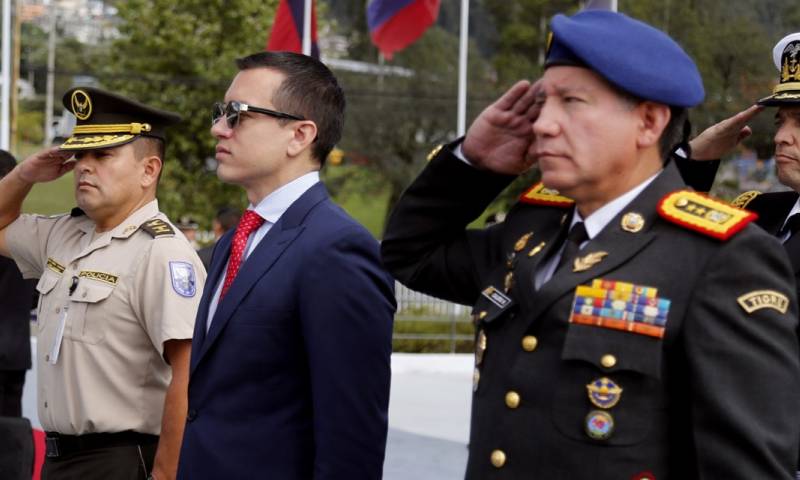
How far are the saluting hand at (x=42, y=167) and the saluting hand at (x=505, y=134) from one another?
229 centimetres

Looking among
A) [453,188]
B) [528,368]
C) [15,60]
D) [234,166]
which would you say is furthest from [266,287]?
[15,60]

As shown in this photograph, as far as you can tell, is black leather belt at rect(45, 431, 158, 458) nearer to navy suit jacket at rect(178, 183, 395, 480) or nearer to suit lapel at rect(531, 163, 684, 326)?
navy suit jacket at rect(178, 183, 395, 480)

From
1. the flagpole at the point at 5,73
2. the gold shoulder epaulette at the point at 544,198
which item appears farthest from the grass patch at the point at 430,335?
the gold shoulder epaulette at the point at 544,198

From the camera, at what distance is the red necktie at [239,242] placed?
3.23 metres

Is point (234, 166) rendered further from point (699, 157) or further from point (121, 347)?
point (699, 157)

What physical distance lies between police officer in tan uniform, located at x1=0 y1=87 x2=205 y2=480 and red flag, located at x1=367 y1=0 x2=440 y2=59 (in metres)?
10.4

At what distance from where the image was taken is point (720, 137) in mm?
3291

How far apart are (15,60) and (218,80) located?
12.3 ft

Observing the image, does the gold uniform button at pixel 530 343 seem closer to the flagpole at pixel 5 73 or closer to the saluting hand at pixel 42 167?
the saluting hand at pixel 42 167

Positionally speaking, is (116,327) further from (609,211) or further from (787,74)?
(787,74)

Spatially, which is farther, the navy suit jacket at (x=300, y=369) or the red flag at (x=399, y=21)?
the red flag at (x=399, y=21)

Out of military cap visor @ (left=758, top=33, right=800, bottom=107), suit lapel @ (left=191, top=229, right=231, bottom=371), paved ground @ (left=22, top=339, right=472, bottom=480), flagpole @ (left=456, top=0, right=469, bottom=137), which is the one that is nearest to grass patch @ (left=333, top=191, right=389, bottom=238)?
flagpole @ (left=456, top=0, right=469, bottom=137)

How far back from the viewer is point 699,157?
3.32 metres

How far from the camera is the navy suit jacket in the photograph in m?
2.93
